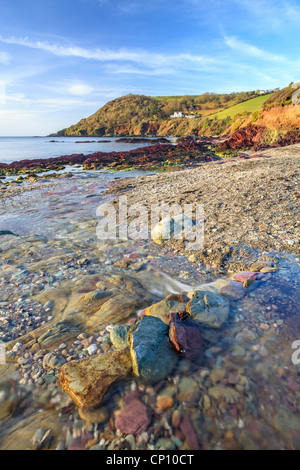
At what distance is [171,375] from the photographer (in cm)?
214

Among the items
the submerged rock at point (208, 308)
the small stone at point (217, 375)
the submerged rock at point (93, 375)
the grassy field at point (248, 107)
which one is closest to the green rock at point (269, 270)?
the submerged rock at point (208, 308)

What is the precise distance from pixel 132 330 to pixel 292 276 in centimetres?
270

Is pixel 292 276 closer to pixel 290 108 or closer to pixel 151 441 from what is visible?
pixel 151 441

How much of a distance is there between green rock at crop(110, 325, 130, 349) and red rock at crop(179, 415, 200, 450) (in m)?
0.90

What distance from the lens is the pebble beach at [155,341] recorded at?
1765 mm

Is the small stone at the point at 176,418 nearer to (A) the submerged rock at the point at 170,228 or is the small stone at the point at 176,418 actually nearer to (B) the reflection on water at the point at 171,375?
(B) the reflection on water at the point at 171,375

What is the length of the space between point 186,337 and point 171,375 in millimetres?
443

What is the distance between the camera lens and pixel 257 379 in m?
2.10

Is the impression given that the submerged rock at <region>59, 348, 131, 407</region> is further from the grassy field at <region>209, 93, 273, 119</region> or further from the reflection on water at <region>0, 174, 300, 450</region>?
the grassy field at <region>209, 93, 273, 119</region>

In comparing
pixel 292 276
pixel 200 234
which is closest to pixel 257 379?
pixel 292 276

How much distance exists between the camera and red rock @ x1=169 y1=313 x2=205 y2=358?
2.38 m

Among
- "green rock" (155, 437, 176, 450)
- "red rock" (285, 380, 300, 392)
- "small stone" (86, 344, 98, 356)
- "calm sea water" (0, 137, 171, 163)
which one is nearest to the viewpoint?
"green rock" (155, 437, 176, 450)

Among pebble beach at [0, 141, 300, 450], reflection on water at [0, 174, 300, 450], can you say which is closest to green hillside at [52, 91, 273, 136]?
pebble beach at [0, 141, 300, 450]

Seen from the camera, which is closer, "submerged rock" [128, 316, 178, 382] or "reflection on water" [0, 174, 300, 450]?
"reflection on water" [0, 174, 300, 450]
